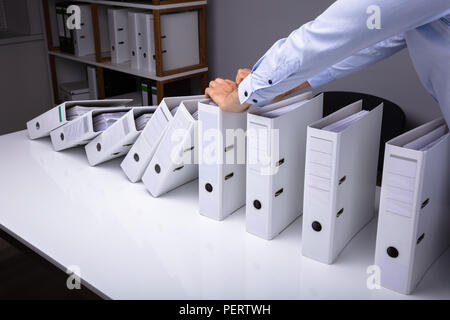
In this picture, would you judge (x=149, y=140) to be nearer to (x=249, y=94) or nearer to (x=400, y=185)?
(x=249, y=94)

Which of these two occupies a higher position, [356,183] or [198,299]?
[356,183]

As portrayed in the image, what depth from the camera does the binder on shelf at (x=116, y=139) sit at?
1.43 m

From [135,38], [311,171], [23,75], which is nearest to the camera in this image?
[311,171]

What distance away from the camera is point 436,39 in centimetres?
91

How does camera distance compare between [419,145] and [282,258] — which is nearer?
[419,145]

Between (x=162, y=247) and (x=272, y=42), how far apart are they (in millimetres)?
2071

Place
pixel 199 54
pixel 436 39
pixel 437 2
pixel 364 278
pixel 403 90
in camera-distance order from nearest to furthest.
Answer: pixel 437 2, pixel 436 39, pixel 364 278, pixel 403 90, pixel 199 54

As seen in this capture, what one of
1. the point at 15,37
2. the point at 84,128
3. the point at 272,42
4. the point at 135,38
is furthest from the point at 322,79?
the point at 15,37

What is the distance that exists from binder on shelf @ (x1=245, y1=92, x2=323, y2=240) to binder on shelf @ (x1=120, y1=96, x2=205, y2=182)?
0.96 feet

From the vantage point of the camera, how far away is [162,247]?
3.74 feet
